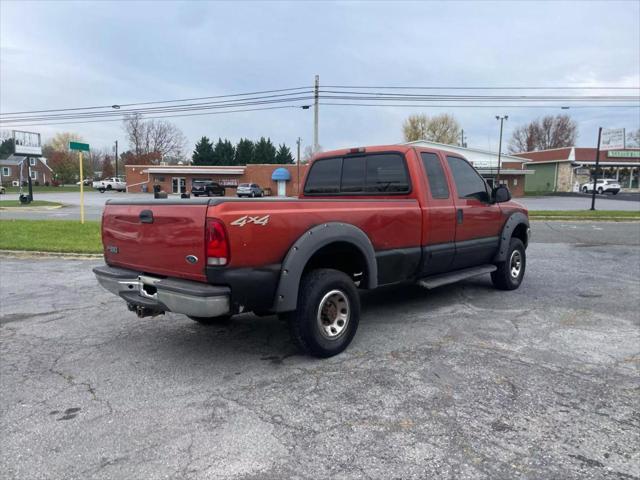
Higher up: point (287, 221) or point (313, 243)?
point (287, 221)

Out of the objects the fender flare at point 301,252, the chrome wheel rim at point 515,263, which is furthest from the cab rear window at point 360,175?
the chrome wheel rim at point 515,263

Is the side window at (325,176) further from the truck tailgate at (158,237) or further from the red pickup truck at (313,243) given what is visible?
the truck tailgate at (158,237)

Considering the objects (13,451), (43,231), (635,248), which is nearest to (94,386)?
(13,451)

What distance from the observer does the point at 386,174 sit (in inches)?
215

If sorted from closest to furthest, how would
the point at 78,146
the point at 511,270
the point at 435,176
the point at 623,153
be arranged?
1. the point at 435,176
2. the point at 511,270
3. the point at 78,146
4. the point at 623,153

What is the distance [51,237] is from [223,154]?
60.2 meters

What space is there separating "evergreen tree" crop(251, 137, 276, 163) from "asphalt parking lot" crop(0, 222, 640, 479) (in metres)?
66.9

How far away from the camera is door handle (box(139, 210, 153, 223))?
394 cm

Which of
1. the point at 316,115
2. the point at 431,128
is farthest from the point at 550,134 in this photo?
the point at 316,115

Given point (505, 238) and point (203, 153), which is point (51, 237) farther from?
point (203, 153)

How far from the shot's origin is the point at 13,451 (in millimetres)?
2748

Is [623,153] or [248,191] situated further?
[623,153]

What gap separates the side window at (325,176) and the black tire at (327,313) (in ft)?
6.31

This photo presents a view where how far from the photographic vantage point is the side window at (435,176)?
5466 mm
